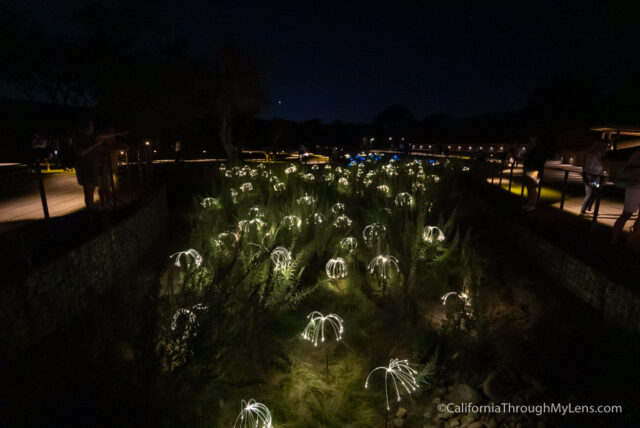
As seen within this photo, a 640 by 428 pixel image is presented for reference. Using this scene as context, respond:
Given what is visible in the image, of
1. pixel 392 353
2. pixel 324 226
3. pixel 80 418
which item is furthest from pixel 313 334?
pixel 80 418

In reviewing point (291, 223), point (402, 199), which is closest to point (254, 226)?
point (291, 223)

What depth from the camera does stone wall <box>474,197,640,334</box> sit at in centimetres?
414

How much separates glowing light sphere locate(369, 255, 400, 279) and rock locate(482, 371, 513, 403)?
2.08 metres

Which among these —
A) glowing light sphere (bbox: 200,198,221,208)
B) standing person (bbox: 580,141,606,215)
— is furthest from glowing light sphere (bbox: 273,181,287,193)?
standing person (bbox: 580,141,606,215)

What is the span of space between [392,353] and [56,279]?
440cm

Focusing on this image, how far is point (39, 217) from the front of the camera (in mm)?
6676

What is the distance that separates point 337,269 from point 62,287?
4.10 metres

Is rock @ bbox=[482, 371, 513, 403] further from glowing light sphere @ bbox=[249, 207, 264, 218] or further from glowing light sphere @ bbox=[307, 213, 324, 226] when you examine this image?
glowing light sphere @ bbox=[249, 207, 264, 218]

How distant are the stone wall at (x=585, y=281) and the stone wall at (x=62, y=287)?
5776 millimetres

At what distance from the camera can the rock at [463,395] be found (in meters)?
4.36

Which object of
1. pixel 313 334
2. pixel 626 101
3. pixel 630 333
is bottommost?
pixel 313 334

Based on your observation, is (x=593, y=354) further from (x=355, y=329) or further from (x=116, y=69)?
(x=116, y=69)

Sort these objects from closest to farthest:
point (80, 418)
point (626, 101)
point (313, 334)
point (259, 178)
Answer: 1. point (80, 418)
2. point (313, 334)
3. point (259, 178)
4. point (626, 101)

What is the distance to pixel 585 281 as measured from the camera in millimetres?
5035
